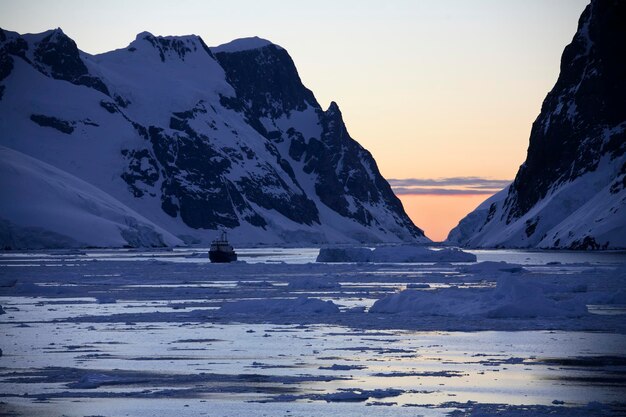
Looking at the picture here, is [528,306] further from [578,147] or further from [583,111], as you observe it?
[583,111]

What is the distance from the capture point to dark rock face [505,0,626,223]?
17262 centimetres

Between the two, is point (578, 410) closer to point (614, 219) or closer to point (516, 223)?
point (614, 219)

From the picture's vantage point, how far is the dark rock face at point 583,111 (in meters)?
173

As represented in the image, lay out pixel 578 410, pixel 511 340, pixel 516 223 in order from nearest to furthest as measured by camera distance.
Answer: pixel 578 410
pixel 511 340
pixel 516 223

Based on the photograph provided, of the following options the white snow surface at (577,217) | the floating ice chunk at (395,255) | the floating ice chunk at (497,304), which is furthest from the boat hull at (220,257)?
the floating ice chunk at (497,304)

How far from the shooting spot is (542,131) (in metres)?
193

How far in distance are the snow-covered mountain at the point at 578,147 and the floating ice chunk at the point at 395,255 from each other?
28266 millimetres

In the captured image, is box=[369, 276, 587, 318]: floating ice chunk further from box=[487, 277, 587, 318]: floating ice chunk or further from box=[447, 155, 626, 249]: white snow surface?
box=[447, 155, 626, 249]: white snow surface

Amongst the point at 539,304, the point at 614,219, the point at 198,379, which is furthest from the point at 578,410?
the point at 614,219

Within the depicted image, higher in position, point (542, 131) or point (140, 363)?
point (542, 131)

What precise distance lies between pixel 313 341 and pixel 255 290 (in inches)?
1022

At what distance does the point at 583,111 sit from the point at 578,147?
26.3 feet

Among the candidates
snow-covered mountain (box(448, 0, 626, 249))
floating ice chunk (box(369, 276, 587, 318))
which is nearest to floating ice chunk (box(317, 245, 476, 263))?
snow-covered mountain (box(448, 0, 626, 249))

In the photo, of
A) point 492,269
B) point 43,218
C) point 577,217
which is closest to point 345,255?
point 492,269
